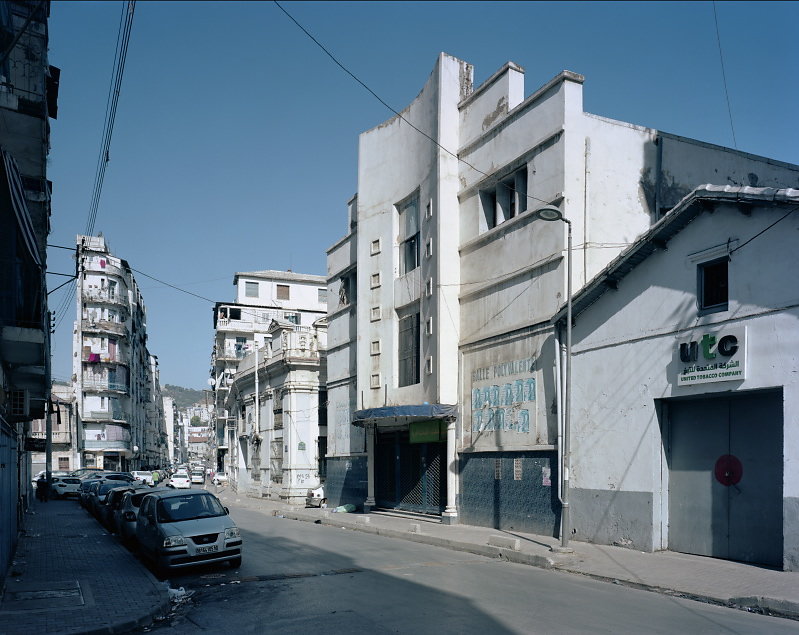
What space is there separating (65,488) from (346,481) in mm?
24294

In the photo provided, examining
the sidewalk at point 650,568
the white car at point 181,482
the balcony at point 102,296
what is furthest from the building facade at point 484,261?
the balcony at point 102,296

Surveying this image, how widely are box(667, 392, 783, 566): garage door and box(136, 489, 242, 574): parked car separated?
9.36m

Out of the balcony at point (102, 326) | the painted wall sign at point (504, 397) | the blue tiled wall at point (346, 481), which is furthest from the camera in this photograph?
the balcony at point (102, 326)

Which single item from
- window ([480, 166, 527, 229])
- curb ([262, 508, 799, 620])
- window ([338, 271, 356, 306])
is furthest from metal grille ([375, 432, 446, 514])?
window ([480, 166, 527, 229])

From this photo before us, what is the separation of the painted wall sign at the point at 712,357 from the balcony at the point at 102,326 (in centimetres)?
6562

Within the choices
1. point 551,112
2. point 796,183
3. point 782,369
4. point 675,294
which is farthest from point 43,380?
point 796,183

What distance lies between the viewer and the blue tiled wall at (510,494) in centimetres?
1870

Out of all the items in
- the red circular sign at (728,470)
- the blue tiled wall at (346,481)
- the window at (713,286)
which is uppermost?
the window at (713,286)

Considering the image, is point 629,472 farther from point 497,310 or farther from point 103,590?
point 103,590

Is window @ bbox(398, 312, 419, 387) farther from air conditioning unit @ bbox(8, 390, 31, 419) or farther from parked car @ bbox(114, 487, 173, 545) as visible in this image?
air conditioning unit @ bbox(8, 390, 31, 419)

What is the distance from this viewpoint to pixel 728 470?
14.4 m

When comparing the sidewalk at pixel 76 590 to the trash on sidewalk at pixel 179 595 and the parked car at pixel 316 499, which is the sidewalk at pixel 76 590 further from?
the parked car at pixel 316 499

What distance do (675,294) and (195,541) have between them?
36.4ft

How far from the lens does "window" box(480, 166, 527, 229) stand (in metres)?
21.4
